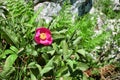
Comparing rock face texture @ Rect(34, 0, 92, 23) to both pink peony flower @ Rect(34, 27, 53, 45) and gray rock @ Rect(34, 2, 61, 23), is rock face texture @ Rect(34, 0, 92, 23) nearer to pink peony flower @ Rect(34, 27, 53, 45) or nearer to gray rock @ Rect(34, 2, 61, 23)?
gray rock @ Rect(34, 2, 61, 23)

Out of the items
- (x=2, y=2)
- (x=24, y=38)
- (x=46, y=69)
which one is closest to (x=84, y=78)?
(x=46, y=69)

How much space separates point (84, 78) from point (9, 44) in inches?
29.2

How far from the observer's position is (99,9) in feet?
14.5

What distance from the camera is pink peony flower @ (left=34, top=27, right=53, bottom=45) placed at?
321 centimetres

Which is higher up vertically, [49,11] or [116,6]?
[49,11]

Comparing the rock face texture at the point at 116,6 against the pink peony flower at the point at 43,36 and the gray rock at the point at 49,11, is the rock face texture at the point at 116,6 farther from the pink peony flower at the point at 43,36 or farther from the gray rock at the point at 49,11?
the pink peony flower at the point at 43,36

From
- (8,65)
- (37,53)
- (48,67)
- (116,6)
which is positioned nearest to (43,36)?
(37,53)

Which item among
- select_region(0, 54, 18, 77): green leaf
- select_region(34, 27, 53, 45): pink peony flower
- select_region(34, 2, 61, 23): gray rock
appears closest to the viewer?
select_region(0, 54, 18, 77): green leaf

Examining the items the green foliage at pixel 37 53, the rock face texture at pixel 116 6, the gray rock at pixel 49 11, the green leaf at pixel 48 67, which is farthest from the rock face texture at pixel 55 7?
the green leaf at pixel 48 67

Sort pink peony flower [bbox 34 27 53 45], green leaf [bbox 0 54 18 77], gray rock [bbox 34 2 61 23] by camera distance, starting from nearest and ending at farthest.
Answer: green leaf [bbox 0 54 18 77] < pink peony flower [bbox 34 27 53 45] < gray rock [bbox 34 2 61 23]

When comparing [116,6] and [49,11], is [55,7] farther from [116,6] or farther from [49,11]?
[116,6]

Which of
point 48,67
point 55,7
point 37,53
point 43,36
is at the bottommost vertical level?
point 48,67

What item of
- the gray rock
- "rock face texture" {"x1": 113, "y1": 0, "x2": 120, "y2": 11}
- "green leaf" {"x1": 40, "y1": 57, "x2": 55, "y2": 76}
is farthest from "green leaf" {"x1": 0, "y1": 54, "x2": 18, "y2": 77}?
"rock face texture" {"x1": 113, "y1": 0, "x2": 120, "y2": 11}

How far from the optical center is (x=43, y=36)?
325 centimetres
